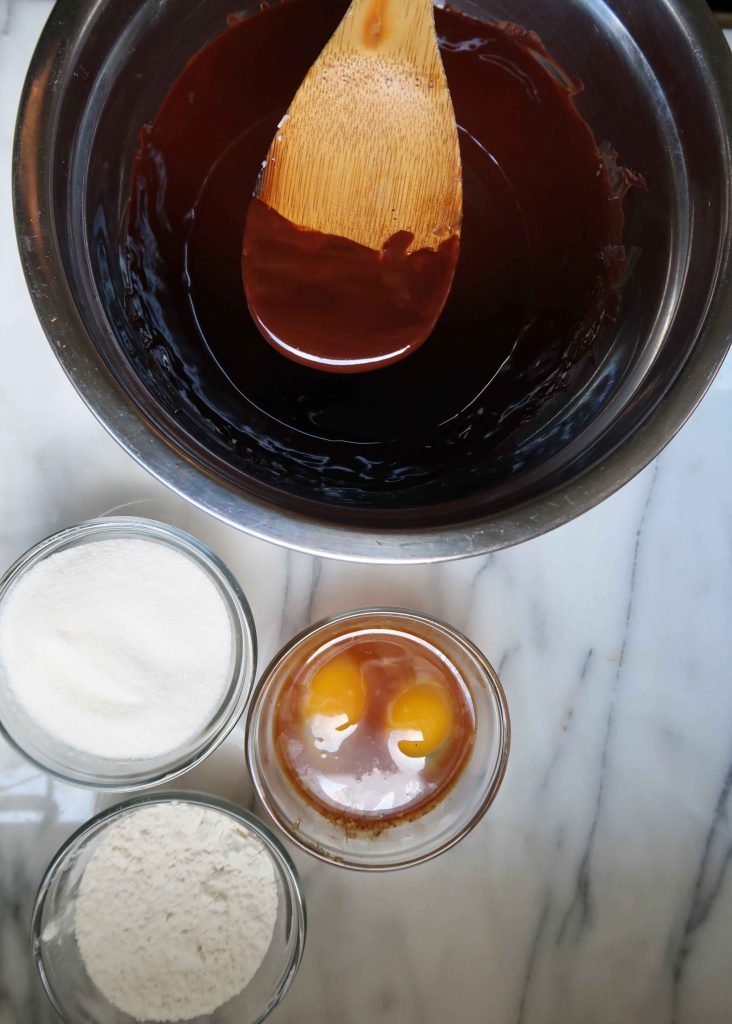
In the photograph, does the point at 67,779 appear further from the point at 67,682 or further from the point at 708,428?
the point at 708,428

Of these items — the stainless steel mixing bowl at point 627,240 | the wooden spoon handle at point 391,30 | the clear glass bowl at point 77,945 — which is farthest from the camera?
the clear glass bowl at point 77,945

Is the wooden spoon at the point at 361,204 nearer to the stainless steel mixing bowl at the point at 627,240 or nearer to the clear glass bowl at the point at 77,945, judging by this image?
the stainless steel mixing bowl at the point at 627,240

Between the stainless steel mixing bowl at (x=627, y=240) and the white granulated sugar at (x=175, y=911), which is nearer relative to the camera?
the stainless steel mixing bowl at (x=627, y=240)

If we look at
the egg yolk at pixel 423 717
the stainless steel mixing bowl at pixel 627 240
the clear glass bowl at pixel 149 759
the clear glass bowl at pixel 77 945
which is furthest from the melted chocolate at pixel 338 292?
the clear glass bowl at pixel 77 945

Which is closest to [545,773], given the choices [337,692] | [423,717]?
[423,717]

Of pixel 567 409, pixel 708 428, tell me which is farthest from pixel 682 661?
pixel 567 409

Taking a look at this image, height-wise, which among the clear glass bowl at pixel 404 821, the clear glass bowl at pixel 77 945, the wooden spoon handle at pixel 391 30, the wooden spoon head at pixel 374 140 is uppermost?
the wooden spoon handle at pixel 391 30
